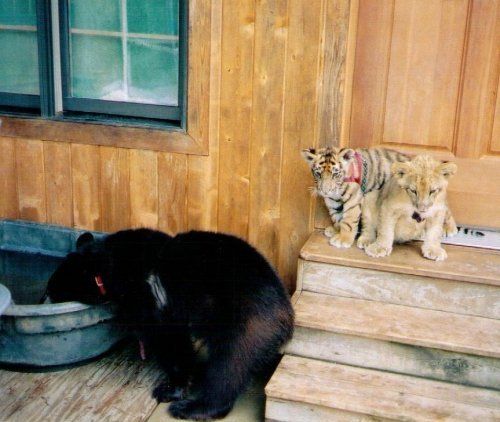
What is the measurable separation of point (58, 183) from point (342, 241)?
178 centimetres

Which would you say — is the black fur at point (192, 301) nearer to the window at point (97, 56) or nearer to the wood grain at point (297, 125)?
the wood grain at point (297, 125)

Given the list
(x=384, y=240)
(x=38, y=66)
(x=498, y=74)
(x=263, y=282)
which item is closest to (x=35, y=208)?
(x=38, y=66)

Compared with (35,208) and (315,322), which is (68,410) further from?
(35,208)

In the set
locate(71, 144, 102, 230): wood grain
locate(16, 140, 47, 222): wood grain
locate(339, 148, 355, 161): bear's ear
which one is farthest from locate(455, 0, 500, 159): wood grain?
locate(16, 140, 47, 222): wood grain

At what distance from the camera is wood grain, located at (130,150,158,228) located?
386 cm

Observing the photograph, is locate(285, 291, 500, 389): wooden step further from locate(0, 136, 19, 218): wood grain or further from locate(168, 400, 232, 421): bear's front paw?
locate(0, 136, 19, 218): wood grain

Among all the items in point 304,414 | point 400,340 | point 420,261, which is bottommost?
point 304,414

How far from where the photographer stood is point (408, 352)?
9.87 ft

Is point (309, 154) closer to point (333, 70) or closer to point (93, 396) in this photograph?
point (333, 70)

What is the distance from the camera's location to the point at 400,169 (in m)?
3.18

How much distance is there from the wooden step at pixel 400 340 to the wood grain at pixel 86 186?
1.46 m

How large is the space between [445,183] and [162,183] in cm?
158

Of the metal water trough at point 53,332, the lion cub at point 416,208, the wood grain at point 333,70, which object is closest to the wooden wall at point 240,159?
the wood grain at point 333,70

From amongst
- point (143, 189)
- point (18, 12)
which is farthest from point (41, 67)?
point (143, 189)
